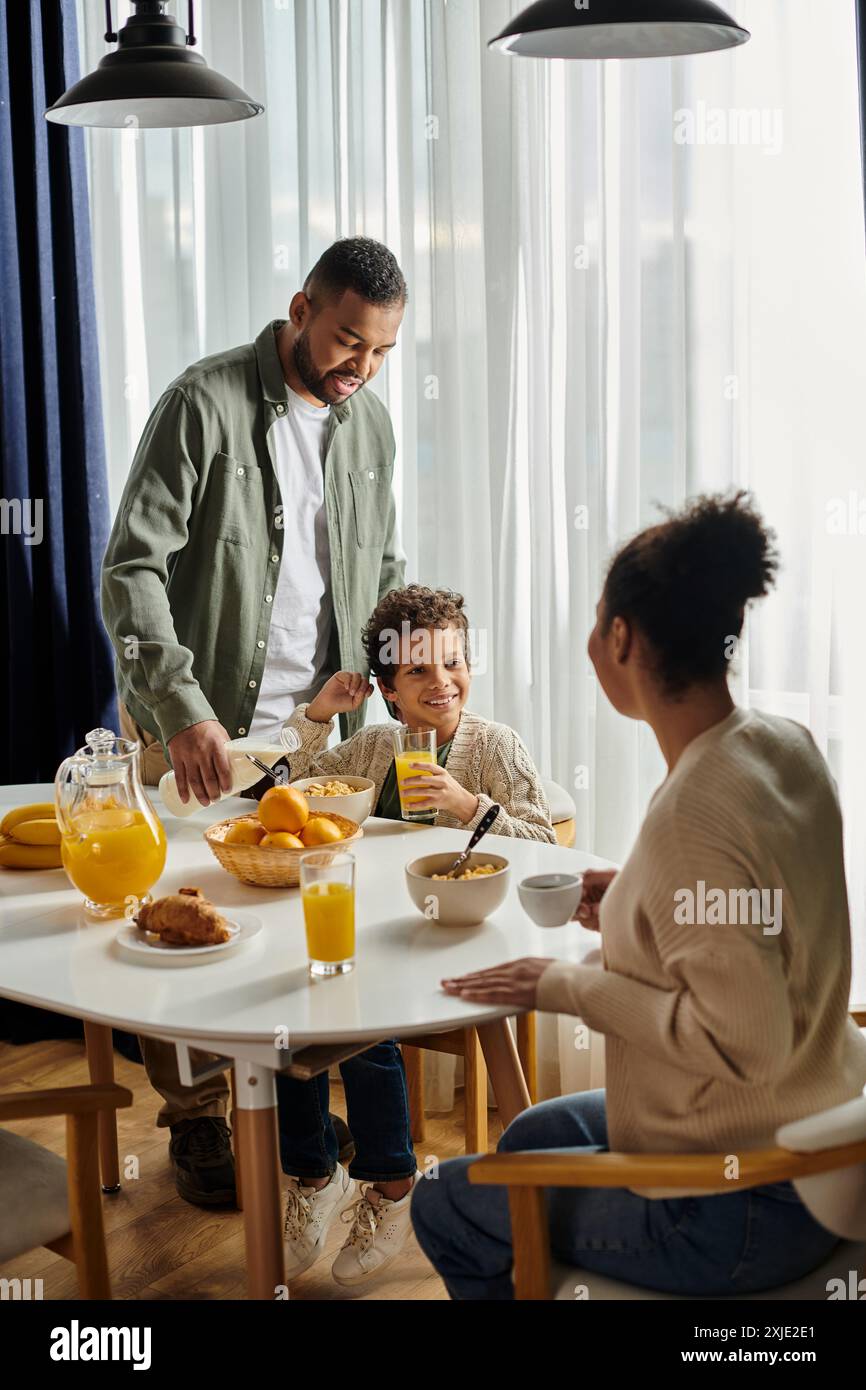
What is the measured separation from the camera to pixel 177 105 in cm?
229

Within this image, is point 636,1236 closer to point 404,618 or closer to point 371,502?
point 404,618

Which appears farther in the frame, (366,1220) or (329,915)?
(366,1220)

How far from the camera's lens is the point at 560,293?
111 inches

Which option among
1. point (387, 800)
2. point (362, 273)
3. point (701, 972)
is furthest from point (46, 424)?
point (701, 972)

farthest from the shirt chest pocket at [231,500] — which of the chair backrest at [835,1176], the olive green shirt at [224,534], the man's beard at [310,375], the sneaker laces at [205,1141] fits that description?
the chair backrest at [835,1176]

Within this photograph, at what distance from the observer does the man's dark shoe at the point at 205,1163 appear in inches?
96.3

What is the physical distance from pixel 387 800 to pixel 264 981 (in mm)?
959

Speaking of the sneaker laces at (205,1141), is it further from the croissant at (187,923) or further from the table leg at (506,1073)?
the croissant at (187,923)

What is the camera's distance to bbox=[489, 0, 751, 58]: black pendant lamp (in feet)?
5.13

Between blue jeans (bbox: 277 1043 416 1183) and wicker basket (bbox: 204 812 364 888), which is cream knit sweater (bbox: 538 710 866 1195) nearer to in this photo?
wicker basket (bbox: 204 812 364 888)

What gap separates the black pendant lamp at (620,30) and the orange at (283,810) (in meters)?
1.03

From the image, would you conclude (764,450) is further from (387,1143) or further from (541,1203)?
(541,1203)

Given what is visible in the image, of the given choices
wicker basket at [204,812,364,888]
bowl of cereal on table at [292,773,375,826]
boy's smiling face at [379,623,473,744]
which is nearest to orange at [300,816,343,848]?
wicker basket at [204,812,364,888]

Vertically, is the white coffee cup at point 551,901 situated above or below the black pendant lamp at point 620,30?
below
